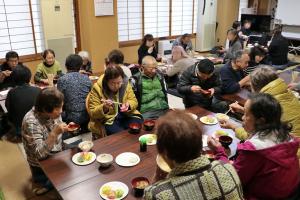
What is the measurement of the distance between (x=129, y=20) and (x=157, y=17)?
0.99 m

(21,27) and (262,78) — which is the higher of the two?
(21,27)

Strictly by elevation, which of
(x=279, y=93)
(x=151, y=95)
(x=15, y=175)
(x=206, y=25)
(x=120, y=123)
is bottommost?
(x=15, y=175)

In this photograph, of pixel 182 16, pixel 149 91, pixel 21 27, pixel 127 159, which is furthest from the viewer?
pixel 182 16

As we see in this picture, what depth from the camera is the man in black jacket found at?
131 inches

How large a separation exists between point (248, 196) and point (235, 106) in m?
1.10

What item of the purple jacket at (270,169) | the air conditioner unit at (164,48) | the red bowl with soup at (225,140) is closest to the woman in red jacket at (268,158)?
the purple jacket at (270,169)

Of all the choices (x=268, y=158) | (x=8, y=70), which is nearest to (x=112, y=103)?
(x=268, y=158)

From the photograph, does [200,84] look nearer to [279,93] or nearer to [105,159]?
[279,93]

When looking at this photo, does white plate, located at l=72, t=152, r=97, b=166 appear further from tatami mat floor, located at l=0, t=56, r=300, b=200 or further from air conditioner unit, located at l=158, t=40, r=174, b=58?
air conditioner unit, located at l=158, t=40, r=174, b=58

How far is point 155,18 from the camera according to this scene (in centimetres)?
810

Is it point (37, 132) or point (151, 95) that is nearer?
point (37, 132)

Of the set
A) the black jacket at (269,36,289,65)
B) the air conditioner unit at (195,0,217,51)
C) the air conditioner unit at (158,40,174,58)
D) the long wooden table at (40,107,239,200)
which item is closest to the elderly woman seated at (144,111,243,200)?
the long wooden table at (40,107,239,200)

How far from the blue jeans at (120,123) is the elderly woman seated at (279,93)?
1057 mm

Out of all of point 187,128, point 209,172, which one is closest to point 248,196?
point 209,172
